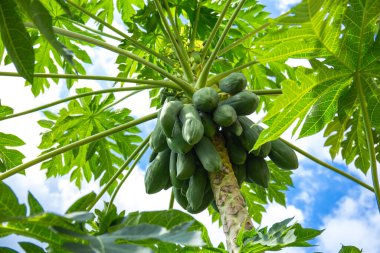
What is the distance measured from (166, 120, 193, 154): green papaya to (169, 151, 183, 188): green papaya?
10 centimetres

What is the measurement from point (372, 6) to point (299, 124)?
0.63 m

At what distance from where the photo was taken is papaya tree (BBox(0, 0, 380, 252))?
1485 mm

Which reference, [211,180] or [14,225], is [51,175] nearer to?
[211,180]

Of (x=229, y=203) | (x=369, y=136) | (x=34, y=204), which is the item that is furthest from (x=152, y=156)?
(x=34, y=204)

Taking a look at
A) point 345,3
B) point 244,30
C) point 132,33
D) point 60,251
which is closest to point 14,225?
point 60,251

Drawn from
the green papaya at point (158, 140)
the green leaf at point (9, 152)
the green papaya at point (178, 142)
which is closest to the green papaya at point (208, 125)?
the green papaya at point (178, 142)

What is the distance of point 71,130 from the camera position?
381 centimetres

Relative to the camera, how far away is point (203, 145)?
7.73ft

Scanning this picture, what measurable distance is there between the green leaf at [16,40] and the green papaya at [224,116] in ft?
3.24

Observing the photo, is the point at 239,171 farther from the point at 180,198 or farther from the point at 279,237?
the point at 279,237

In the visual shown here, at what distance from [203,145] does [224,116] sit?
0.57 feet

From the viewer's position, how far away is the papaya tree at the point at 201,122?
1.49 m

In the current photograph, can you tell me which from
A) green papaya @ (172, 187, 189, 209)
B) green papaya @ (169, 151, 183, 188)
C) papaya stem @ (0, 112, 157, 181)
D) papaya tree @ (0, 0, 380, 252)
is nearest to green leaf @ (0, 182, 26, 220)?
papaya tree @ (0, 0, 380, 252)

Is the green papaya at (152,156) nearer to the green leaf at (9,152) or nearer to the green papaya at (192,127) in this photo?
the green papaya at (192,127)
